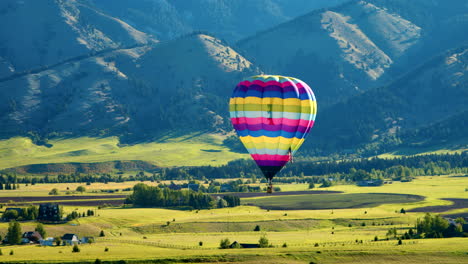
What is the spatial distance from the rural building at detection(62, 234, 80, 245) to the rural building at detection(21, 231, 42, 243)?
5455 millimetres

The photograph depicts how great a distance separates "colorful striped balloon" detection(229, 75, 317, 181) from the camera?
135 m

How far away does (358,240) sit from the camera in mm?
160875

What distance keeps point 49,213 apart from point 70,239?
29709 millimetres

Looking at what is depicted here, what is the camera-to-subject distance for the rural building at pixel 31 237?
542 feet

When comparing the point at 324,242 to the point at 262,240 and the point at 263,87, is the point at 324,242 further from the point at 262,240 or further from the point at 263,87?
the point at 263,87

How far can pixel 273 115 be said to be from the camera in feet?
444

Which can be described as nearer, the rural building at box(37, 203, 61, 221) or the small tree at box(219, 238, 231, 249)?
the small tree at box(219, 238, 231, 249)

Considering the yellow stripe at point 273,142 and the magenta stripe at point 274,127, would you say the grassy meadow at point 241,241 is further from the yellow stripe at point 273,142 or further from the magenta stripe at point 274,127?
the magenta stripe at point 274,127

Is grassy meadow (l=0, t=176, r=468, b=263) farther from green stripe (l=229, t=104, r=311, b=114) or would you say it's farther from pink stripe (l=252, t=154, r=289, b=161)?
green stripe (l=229, t=104, r=311, b=114)

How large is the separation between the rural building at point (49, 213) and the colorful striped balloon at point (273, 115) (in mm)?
70752

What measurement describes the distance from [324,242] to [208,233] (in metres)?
32.3

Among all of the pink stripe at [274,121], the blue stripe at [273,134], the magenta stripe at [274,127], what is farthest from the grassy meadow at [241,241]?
the pink stripe at [274,121]

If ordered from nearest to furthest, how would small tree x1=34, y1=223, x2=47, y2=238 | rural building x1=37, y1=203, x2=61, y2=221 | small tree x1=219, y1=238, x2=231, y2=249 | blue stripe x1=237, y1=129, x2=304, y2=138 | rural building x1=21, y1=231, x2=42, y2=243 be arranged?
blue stripe x1=237, y1=129, x2=304, y2=138 < small tree x1=219, y1=238, x2=231, y2=249 < rural building x1=21, y1=231, x2=42, y2=243 < small tree x1=34, y1=223, x2=47, y2=238 < rural building x1=37, y1=203, x2=61, y2=221

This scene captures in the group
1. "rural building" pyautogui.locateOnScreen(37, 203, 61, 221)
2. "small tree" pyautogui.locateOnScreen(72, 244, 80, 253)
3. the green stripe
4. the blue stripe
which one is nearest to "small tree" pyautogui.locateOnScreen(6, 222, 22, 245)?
"small tree" pyautogui.locateOnScreen(72, 244, 80, 253)
